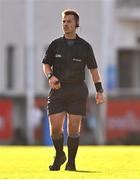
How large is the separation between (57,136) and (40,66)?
30844 mm

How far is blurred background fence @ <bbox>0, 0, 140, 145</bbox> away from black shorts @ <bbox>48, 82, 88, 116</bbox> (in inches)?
1108

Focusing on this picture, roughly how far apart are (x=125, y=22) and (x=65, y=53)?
34.9 metres

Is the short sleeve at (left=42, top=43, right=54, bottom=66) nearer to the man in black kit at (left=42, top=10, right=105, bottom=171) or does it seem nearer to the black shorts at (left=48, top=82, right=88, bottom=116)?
the man in black kit at (left=42, top=10, right=105, bottom=171)

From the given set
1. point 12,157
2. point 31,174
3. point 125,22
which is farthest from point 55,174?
point 125,22

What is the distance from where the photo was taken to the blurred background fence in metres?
43.2

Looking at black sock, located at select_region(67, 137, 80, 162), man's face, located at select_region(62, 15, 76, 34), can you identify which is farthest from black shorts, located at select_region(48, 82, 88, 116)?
man's face, located at select_region(62, 15, 76, 34)

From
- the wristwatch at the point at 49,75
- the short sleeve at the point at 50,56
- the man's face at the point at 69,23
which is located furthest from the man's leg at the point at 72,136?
the man's face at the point at 69,23

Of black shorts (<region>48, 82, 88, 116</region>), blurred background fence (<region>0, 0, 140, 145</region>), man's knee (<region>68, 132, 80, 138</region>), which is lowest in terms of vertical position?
blurred background fence (<region>0, 0, 140, 145</region>)

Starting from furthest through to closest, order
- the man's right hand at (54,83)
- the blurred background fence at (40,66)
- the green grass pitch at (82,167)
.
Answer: the blurred background fence at (40,66) < the man's right hand at (54,83) < the green grass pitch at (82,167)

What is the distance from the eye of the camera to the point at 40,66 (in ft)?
145

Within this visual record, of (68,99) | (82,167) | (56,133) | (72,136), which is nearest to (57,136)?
(56,133)

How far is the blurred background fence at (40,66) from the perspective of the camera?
43.2 meters

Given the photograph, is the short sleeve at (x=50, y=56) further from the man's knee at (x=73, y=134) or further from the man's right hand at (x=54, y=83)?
the man's knee at (x=73, y=134)

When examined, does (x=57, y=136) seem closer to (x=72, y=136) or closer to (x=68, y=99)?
(x=72, y=136)
